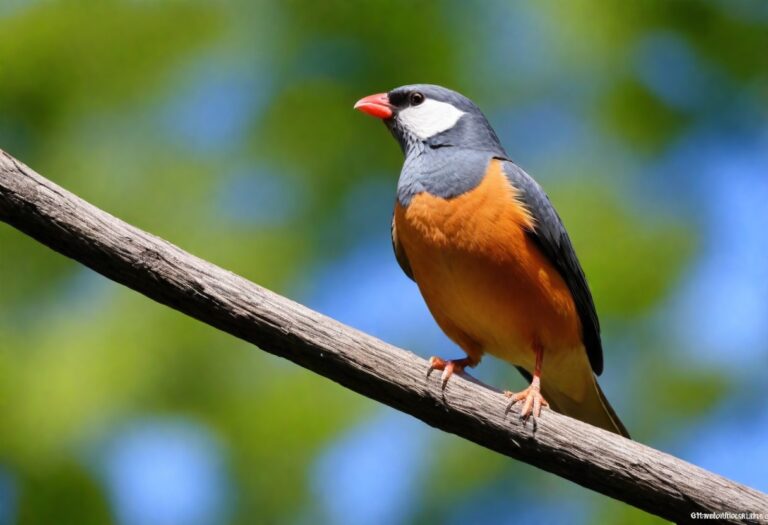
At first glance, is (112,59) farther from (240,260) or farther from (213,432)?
(213,432)

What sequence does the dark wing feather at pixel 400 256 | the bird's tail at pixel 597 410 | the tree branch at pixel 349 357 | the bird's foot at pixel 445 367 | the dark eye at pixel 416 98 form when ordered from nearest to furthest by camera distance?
1. the tree branch at pixel 349 357
2. the bird's foot at pixel 445 367
3. the dark wing feather at pixel 400 256
4. the bird's tail at pixel 597 410
5. the dark eye at pixel 416 98

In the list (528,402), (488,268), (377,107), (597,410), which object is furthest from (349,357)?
(377,107)

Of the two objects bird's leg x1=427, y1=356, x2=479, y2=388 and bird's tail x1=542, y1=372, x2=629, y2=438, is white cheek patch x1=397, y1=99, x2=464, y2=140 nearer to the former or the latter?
bird's leg x1=427, y1=356, x2=479, y2=388

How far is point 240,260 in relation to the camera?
260 inches

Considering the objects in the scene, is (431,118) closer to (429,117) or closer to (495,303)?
(429,117)

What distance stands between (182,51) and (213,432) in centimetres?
323

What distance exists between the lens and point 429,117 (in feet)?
19.4

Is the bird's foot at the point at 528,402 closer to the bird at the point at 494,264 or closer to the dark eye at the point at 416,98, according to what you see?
the bird at the point at 494,264

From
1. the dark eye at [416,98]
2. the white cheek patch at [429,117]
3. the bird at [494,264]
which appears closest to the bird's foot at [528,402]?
the bird at [494,264]

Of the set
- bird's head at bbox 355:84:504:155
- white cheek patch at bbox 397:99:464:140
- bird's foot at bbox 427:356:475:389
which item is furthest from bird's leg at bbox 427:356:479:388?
white cheek patch at bbox 397:99:464:140

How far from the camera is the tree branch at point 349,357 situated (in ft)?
12.6

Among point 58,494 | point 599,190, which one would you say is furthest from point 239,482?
point 599,190

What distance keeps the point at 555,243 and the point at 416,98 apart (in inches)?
54.4

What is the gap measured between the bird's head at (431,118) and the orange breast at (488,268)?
0.43m
